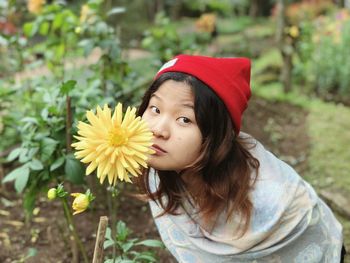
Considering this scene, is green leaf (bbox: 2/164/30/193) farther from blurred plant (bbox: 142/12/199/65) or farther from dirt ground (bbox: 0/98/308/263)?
blurred plant (bbox: 142/12/199/65)

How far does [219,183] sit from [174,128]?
0.26 m

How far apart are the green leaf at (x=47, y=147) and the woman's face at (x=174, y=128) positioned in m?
0.53

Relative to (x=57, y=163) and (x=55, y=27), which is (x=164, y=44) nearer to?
(x=55, y=27)

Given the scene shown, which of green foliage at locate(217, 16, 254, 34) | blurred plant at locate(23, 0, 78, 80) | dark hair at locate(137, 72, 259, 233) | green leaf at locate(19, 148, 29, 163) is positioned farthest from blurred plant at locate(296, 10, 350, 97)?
green foliage at locate(217, 16, 254, 34)

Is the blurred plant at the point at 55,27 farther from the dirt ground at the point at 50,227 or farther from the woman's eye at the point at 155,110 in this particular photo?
the woman's eye at the point at 155,110

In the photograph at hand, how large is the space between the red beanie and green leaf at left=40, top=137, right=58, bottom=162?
559mm

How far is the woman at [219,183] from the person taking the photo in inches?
49.0

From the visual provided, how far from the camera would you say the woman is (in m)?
1.25

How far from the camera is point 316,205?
1545 millimetres

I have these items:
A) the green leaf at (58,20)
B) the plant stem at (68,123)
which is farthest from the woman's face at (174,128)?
the green leaf at (58,20)

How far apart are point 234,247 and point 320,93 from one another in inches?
142

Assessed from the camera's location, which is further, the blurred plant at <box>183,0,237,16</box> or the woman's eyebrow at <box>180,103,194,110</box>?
the blurred plant at <box>183,0,237,16</box>

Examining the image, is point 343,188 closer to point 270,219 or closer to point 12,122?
point 270,219

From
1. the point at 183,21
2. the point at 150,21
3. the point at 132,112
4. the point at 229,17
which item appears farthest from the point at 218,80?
the point at 229,17
